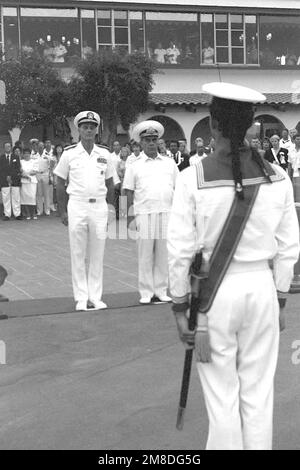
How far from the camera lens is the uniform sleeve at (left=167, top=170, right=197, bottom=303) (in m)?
3.65

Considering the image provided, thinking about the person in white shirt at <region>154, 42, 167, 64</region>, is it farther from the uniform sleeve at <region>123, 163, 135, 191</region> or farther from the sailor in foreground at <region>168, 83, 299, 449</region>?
the sailor in foreground at <region>168, 83, 299, 449</region>

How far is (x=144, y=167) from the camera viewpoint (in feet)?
30.5

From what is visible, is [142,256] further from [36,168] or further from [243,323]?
[36,168]

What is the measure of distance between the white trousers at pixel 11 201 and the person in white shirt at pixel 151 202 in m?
11.6

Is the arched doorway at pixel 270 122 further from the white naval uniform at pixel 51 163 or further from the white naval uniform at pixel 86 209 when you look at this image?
the white naval uniform at pixel 86 209

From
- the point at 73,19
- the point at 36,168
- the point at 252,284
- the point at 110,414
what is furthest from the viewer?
the point at 73,19

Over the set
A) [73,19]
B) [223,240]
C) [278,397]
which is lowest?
[278,397]

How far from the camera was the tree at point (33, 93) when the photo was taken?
25203mm

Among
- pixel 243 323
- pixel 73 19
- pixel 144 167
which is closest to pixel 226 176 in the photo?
pixel 243 323

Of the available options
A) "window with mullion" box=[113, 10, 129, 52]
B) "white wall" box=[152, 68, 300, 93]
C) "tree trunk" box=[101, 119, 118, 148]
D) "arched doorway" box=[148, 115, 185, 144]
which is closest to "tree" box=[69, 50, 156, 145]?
"tree trunk" box=[101, 119, 118, 148]

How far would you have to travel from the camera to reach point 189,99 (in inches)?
1423

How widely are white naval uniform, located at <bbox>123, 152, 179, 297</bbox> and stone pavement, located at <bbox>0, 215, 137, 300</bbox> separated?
0.92 metres

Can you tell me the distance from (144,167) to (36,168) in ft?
40.3

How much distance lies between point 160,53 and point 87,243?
28.8m
